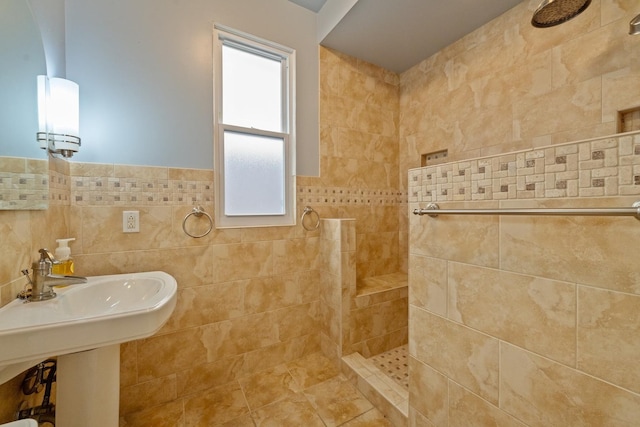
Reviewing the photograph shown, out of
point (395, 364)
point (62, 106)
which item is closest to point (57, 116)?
point (62, 106)

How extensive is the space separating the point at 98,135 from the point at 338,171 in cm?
152

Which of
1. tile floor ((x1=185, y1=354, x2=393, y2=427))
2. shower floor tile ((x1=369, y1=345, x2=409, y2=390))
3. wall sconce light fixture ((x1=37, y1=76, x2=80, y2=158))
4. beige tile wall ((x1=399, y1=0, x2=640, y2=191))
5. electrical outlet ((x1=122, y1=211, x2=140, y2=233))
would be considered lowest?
tile floor ((x1=185, y1=354, x2=393, y2=427))

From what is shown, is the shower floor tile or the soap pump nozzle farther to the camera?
the shower floor tile

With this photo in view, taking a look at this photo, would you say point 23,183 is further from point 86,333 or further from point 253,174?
point 253,174

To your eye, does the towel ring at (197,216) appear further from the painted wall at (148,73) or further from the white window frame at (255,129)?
the painted wall at (148,73)

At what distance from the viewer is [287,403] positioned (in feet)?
4.64

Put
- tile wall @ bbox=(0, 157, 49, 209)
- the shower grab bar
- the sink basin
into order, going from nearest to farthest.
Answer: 1. the shower grab bar
2. the sink basin
3. tile wall @ bbox=(0, 157, 49, 209)

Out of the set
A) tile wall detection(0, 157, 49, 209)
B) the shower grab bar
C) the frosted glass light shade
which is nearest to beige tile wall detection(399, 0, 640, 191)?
the shower grab bar

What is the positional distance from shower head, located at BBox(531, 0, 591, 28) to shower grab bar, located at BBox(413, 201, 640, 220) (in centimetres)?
98

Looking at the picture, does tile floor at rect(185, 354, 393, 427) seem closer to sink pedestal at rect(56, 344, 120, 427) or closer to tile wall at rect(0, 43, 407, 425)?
tile wall at rect(0, 43, 407, 425)

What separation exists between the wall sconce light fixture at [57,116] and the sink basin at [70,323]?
63cm

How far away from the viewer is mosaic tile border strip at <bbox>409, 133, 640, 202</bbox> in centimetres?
59

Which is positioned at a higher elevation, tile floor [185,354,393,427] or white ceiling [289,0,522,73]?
white ceiling [289,0,522,73]

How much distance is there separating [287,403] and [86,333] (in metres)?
1.15
